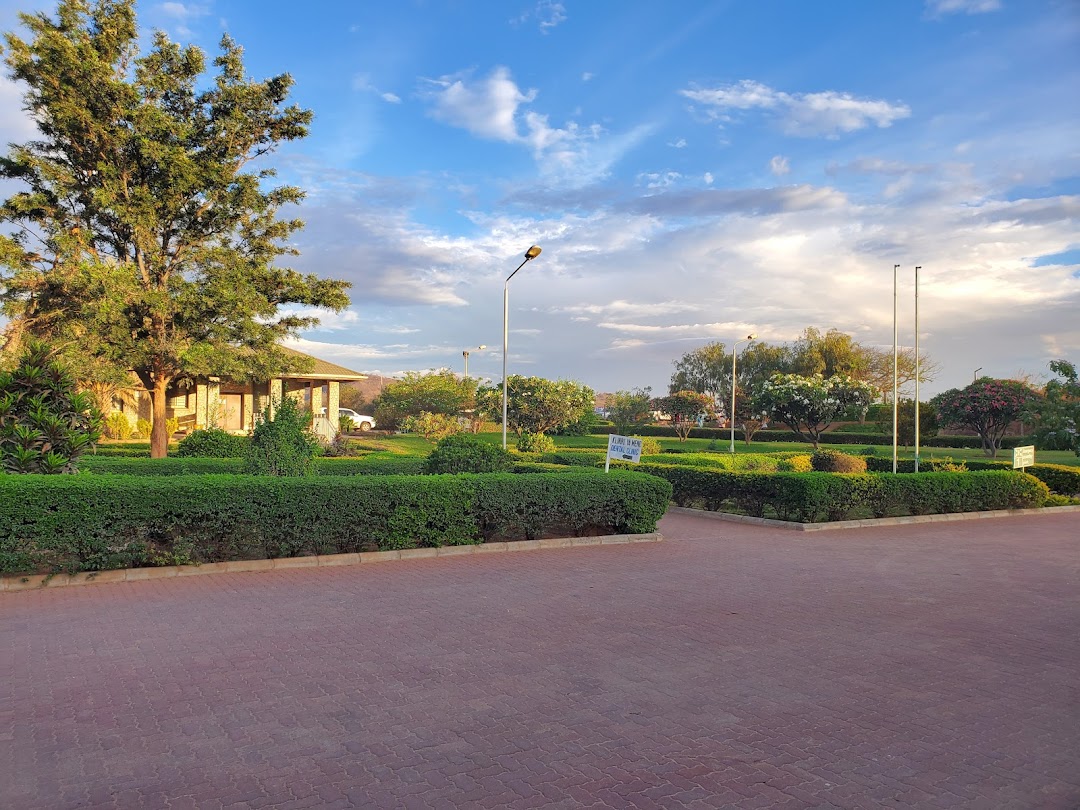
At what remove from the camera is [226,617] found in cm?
704

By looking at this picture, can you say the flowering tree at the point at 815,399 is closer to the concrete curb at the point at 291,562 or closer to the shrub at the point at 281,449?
the concrete curb at the point at 291,562

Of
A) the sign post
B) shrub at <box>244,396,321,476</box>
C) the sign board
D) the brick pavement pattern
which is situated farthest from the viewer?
the sign board

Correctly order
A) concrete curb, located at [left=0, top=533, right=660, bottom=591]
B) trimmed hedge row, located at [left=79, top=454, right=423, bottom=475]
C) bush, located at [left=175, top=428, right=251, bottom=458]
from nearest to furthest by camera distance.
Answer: concrete curb, located at [left=0, top=533, right=660, bottom=591], trimmed hedge row, located at [left=79, top=454, right=423, bottom=475], bush, located at [left=175, top=428, right=251, bottom=458]

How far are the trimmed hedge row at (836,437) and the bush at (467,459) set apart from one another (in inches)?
1363

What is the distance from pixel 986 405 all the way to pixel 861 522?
26021 mm

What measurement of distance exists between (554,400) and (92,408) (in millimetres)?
28833

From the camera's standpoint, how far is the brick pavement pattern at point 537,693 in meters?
3.93

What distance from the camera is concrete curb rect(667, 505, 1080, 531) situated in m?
13.7

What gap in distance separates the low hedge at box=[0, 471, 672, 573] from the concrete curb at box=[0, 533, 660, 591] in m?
0.13

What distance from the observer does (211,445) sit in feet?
63.7

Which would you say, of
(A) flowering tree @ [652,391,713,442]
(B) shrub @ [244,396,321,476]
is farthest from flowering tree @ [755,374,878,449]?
(B) shrub @ [244,396,321,476]

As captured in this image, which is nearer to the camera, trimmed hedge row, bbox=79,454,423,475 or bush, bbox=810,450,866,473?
trimmed hedge row, bbox=79,454,423,475

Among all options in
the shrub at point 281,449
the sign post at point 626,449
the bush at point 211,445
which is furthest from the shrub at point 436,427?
the shrub at point 281,449

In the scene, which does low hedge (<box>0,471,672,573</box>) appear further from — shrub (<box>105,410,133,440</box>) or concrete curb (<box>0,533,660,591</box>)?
shrub (<box>105,410,133,440</box>)
